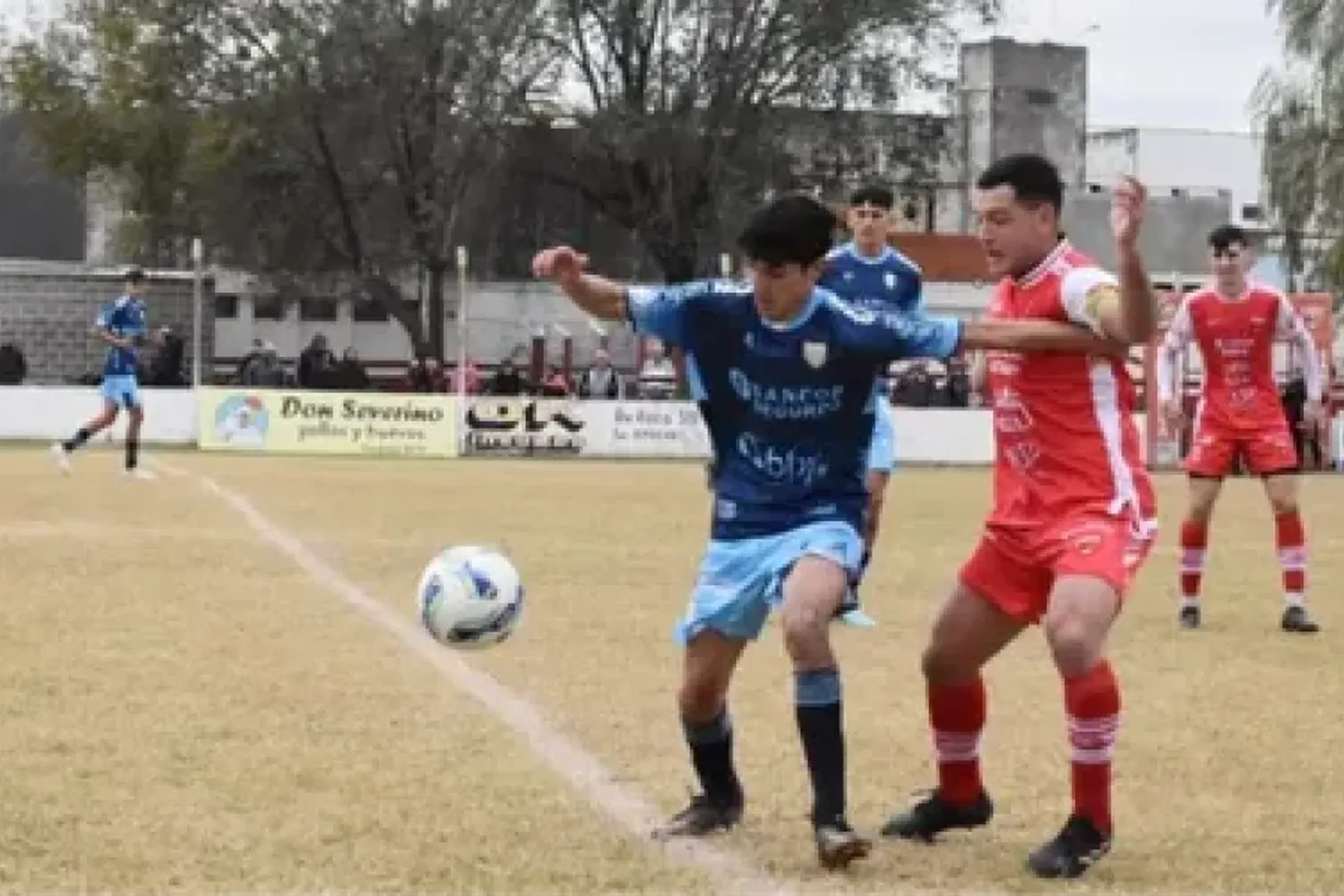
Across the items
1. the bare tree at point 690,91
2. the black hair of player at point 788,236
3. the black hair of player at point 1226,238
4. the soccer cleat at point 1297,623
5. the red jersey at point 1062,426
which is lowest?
A: the soccer cleat at point 1297,623

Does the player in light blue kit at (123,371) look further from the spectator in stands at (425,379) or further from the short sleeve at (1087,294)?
the short sleeve at (1087,294)

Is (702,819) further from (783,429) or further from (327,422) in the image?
(327,422)

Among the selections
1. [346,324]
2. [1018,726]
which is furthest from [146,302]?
[1018,726]

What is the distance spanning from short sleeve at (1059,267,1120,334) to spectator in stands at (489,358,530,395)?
33615 millimetres

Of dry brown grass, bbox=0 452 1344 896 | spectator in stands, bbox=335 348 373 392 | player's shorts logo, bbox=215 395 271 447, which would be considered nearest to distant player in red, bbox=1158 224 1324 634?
dry brown grass, bbox=0 452 1344 896

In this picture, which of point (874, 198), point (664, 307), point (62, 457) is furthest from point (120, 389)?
point (664, 307)

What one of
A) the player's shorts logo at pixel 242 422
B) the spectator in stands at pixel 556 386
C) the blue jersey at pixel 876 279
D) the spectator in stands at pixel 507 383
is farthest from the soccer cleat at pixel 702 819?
the spectator in stands at pixel 507 383

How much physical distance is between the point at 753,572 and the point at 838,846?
0.82 m

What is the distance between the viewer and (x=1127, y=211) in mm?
6336

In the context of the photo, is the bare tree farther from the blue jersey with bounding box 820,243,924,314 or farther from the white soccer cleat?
the blue jersey with bounding box 820,243,924,314

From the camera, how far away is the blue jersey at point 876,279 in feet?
38.8

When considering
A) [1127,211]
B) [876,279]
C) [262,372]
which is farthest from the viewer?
[262,372]

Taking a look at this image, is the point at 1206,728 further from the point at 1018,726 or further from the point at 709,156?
the point at 709,156

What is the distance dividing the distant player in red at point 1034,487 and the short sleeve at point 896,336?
332 millimetres
